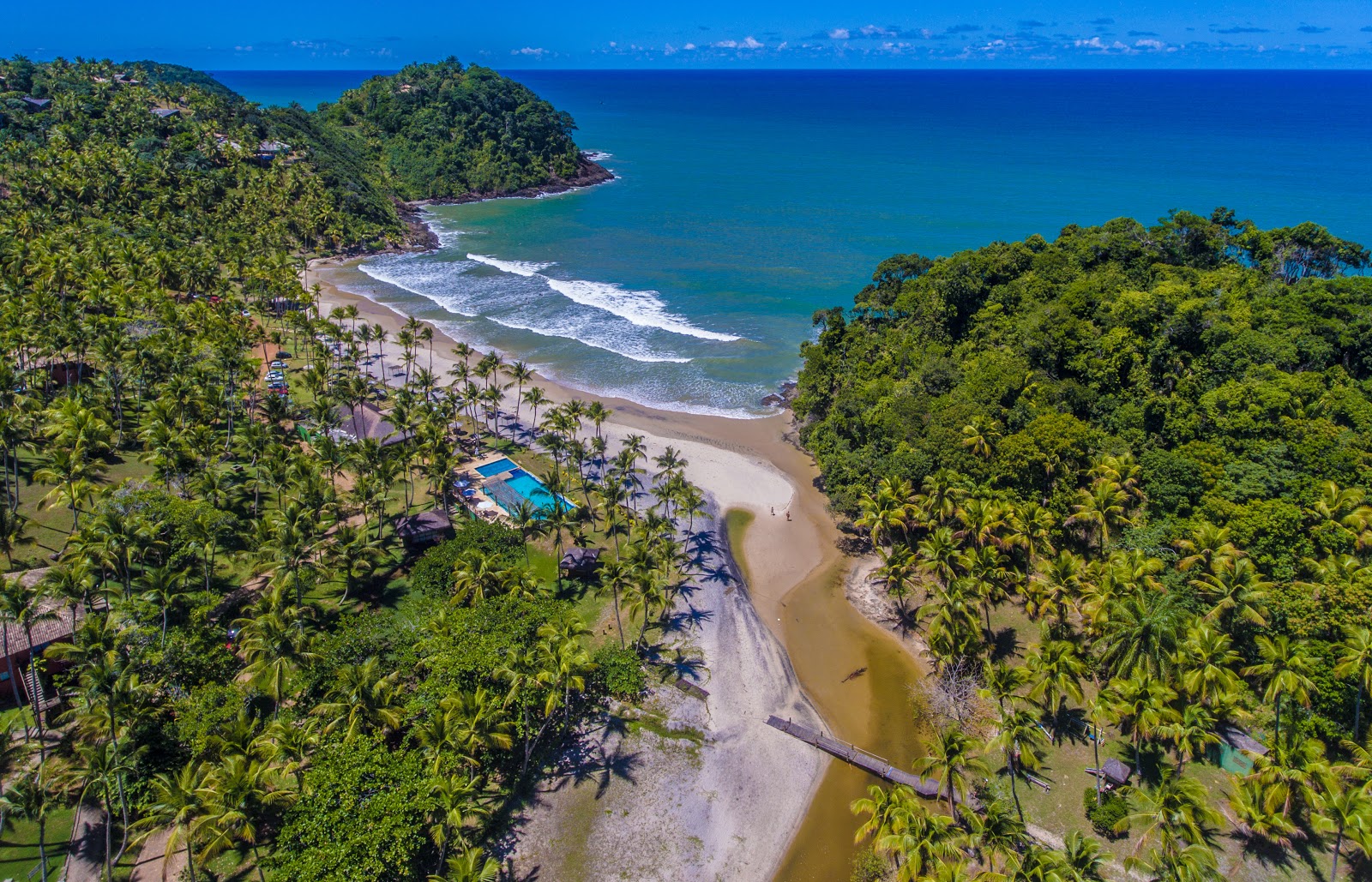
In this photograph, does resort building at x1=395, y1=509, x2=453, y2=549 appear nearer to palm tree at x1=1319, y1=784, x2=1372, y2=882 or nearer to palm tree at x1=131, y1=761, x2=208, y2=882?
palm tree at x1=131, y1=761, x2=208, y2=882

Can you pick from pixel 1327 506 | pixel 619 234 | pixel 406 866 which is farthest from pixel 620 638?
pixel 619 234

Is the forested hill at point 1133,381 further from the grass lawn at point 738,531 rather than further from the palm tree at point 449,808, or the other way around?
the palm tree at point 449,808

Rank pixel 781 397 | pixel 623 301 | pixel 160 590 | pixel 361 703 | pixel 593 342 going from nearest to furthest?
pixel 361 703 → pixel 160 590 → pixel 781 397 → pixel 593 342 → pixel 623 301

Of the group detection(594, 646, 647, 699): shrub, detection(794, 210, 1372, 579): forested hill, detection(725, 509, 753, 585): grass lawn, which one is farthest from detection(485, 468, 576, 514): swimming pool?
detection(794, 210, 1372, 579): forested hill

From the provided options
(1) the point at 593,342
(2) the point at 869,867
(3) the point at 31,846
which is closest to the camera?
(3) the point at 31,846

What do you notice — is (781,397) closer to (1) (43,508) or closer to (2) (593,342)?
(2) (593,342)

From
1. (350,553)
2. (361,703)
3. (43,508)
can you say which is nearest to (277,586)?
(350,553)

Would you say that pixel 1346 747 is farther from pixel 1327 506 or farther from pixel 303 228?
pixel 303 228
